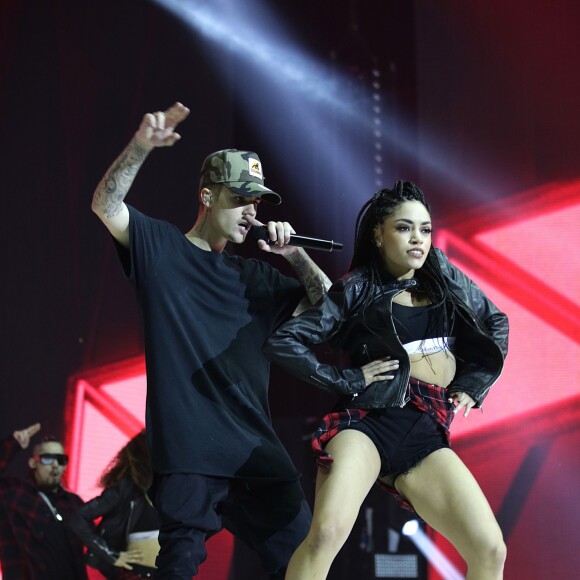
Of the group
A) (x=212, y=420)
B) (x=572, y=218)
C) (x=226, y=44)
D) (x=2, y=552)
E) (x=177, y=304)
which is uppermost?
(x=226, y=44)

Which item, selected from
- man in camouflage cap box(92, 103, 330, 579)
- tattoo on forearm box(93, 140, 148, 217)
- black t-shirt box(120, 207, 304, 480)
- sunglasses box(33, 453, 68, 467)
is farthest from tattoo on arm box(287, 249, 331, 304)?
sunglasses box(33, 453, 68, 467)

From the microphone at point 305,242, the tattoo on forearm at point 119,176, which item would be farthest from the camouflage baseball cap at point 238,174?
the tattoo on forearm at point 119,176

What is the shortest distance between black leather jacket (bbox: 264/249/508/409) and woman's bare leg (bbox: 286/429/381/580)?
0.21 meters

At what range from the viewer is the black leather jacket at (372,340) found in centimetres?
292

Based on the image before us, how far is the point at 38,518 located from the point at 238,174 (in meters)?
3.32

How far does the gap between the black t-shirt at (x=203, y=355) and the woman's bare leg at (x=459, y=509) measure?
1.59ft

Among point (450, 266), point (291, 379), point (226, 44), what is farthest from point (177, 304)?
point (226, 44)

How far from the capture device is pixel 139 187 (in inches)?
241

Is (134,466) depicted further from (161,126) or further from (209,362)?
(161,126)

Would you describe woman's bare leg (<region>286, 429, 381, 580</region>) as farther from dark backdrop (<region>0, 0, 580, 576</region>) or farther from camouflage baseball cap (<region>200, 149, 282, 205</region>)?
dark backdrop (<region>0, 0, 580, 576</region>)

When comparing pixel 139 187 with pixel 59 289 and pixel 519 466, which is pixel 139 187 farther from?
Result: pixel 519 466

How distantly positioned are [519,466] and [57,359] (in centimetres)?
290

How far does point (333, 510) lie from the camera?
2.70 m

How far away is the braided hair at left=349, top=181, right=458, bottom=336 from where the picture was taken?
305cm
